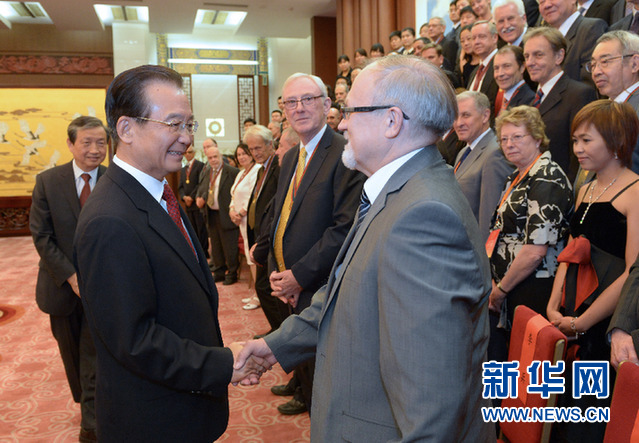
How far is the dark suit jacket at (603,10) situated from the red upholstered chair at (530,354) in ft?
9.45

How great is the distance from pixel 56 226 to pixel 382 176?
2.15 metres

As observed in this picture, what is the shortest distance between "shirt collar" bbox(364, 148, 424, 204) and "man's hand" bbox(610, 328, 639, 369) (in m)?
1.24

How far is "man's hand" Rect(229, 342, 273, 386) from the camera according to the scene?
5.19 ft

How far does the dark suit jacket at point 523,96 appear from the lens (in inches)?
136

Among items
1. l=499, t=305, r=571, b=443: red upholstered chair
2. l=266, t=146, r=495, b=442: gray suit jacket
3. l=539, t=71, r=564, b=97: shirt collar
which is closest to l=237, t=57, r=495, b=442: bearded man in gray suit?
l=266, t=146, r=495, b=442: gray suit jacket

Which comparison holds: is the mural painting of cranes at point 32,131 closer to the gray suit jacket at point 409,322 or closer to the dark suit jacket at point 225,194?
→ the dark suit jacket at point 225,194

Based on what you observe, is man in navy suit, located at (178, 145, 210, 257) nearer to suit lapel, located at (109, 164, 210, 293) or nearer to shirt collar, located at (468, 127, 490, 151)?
shirt collar, located at (468, 127, 490, 151)

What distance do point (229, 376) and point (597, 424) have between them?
1500 mm

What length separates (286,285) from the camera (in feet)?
7.93

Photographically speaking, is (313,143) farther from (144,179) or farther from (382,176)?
(382,176)

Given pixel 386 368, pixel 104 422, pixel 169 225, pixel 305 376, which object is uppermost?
pixel 169 225

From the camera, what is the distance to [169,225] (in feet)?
4.65

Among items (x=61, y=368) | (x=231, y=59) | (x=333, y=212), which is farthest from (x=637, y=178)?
(x=231, y=59)

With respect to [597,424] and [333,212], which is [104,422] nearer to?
[333,212]
